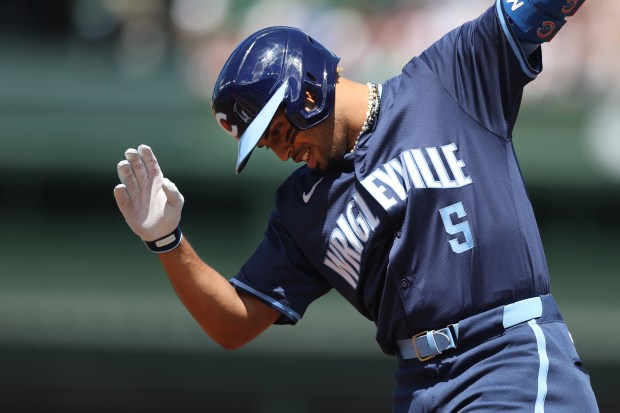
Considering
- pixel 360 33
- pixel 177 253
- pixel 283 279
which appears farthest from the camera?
pixel 360 33

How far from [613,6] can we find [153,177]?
5.47m

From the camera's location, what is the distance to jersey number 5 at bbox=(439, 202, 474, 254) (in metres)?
3.24

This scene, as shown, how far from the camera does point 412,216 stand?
10.8ft

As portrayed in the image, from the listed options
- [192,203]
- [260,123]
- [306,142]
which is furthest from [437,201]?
[192,203]

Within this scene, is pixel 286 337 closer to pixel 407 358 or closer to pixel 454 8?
pixel 454 8

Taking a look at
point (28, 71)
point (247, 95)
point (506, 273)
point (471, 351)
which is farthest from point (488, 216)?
point (28, 71)

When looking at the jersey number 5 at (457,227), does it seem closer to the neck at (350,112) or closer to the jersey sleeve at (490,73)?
the jersey sleeve at (490,73)

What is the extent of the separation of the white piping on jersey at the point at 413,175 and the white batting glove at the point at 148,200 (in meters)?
0.68

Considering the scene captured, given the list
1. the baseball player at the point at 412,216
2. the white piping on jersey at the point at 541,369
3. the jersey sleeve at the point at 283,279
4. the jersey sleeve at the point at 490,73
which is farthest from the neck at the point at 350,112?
the white piping on jersey at the point at 541,369

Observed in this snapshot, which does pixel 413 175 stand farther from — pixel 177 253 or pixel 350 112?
pixel 177 253

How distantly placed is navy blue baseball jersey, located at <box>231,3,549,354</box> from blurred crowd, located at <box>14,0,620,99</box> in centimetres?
454

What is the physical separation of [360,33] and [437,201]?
201 inches

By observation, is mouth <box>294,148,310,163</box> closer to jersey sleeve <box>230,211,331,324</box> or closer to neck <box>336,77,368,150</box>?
neck <box>336,77,368,150</box>

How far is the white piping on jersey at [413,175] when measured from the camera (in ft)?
10.8
